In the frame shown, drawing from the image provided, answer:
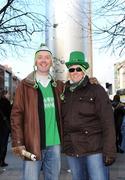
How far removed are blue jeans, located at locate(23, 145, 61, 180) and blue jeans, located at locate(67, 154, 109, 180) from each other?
0.15 m

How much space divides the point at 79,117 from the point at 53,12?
10348 mm

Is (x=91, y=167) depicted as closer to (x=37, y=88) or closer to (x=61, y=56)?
(x=37, y=88)

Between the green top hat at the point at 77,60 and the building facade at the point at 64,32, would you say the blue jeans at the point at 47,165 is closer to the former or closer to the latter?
the green top hat at the point at 77,60

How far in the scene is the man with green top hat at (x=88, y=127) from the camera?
5.02 m

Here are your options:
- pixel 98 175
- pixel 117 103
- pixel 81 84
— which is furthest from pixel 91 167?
pixel 117 103

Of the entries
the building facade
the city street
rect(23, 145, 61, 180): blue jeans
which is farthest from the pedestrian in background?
rect(23, 145, 61, 180): blue jeans

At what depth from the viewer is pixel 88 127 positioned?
503 cm

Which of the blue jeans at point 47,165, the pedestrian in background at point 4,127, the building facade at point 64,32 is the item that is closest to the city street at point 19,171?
the pedestrian in background at point 4,127

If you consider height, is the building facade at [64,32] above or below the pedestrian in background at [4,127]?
above

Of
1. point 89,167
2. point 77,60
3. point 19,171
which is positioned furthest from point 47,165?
point 19,171

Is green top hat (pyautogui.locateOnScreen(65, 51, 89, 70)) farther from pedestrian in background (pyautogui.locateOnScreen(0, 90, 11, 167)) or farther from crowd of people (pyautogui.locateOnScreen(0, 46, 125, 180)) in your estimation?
pedestrian in background (pyautogui.locateOnScreen(0, 90, 11, 167))

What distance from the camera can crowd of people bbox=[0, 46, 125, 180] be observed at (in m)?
4.99

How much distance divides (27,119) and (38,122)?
0.11 metres

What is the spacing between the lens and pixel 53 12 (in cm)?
1509
